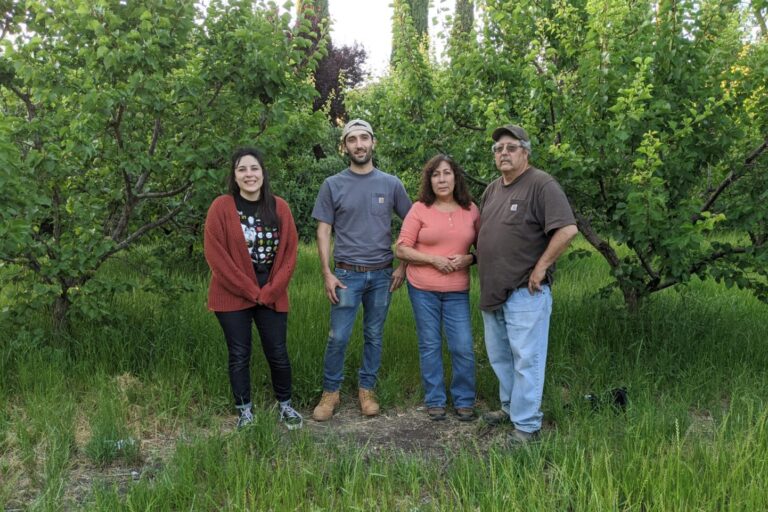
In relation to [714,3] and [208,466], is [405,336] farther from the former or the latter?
[714,3]

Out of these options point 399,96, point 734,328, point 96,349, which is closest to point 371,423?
point 96,349

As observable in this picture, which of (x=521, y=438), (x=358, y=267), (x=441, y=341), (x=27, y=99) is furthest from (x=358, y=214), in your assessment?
(x=27, y=99)

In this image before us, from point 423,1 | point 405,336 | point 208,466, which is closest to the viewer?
point 208,466

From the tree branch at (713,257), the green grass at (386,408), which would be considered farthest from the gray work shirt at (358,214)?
the tree branch at (713,257)

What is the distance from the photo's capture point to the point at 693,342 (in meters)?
5.23

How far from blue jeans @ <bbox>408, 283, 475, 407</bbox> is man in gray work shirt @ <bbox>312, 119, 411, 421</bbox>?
29cm

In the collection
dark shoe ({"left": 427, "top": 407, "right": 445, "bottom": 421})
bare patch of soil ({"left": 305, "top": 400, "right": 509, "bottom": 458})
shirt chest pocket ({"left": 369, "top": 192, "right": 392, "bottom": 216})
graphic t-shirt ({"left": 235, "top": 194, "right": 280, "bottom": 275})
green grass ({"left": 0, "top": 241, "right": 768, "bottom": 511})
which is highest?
shirt chest pocket ({"left": 369, "top": 192, "right": 392, "bottom": 216})

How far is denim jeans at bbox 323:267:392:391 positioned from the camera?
168 inches

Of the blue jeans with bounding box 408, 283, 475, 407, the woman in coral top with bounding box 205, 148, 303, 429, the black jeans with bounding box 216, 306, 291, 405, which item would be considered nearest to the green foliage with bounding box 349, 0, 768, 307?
the blue jeans with bounding box 408, 283, 475, 407

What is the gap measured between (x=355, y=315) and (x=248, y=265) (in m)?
0.91

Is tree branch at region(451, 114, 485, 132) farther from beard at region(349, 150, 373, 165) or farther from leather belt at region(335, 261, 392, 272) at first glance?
leather belt at region(335, 261, 392, 272)

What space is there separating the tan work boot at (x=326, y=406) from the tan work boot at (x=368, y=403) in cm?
19

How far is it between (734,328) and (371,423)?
3698 mm

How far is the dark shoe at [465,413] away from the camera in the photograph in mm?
4262
